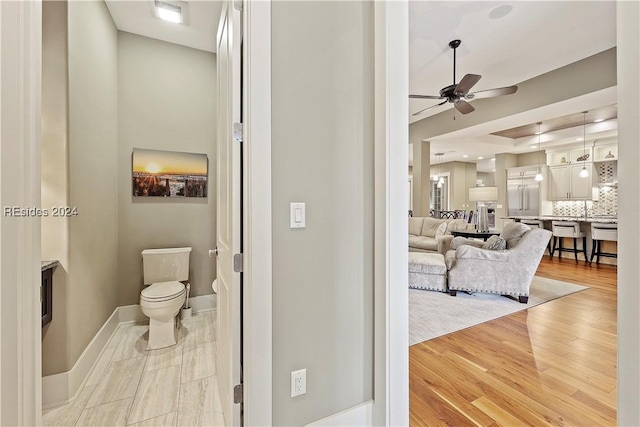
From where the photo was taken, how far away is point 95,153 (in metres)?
2.20

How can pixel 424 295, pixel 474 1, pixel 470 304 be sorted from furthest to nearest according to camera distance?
pixel 424 295
pixel 470 304
pixel 474 1

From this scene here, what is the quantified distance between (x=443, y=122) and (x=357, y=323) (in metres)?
5.36

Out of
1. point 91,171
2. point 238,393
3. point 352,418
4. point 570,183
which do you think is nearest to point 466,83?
point 352,418

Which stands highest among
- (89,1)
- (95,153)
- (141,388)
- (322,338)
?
(89,1)

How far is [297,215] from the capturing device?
1.25 meters

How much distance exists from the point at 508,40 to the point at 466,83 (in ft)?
2.74

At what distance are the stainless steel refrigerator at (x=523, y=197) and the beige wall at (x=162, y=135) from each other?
831cm

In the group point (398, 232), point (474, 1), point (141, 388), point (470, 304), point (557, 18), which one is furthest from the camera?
point (470, 304)

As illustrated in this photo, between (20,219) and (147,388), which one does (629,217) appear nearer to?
(20,219)

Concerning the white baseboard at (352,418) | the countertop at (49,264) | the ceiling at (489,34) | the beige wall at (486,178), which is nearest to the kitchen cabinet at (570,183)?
the ceiling at (489,34)

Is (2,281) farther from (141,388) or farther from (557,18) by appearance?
(557,18)

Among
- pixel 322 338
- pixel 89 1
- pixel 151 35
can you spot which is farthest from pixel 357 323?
pixel 151 35

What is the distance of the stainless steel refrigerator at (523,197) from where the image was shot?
7.57 metres

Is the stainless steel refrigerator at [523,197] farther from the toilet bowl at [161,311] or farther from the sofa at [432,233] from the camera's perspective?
the toilet bowl at [161,311]
